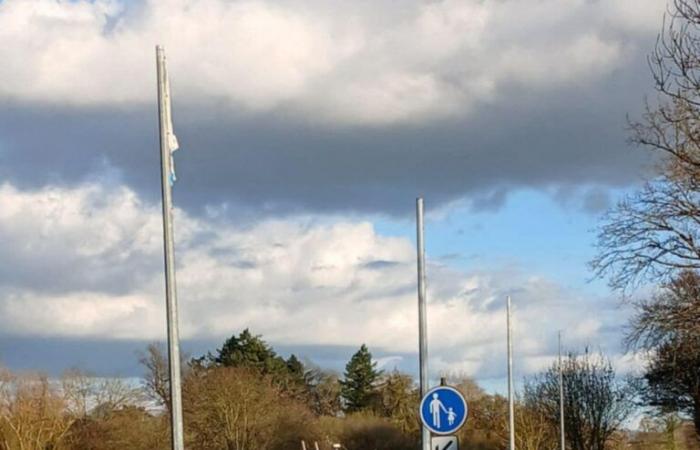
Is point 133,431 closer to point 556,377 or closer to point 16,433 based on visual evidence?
point 16,433

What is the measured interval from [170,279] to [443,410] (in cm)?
673

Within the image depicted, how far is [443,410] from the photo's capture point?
2022cm

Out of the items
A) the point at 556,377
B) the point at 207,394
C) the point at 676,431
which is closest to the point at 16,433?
the point at 207,394

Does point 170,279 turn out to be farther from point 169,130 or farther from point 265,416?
point 265,416

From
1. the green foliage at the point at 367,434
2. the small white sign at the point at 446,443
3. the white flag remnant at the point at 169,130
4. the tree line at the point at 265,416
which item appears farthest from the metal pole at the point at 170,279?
the green foliage at the point at 367,434

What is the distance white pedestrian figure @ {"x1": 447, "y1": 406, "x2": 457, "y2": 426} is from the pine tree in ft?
283

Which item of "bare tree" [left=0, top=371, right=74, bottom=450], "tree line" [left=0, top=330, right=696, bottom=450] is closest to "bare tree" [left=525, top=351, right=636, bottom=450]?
"tree line" [left=0, top=330, right=696, bottom=450]

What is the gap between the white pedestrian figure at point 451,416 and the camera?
2014 centimetres

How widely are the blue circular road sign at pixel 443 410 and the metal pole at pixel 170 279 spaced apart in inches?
240

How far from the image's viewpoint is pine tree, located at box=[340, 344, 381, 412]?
351 ft

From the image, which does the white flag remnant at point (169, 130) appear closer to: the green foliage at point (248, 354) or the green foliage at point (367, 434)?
the green foliage at point (367, 434)

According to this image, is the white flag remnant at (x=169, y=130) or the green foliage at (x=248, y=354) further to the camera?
the green foliage at (x=248, y=354)

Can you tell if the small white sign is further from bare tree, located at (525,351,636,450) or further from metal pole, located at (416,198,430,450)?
bare tree, located at (525,351,636,450)

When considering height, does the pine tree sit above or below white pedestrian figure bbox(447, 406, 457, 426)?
below
